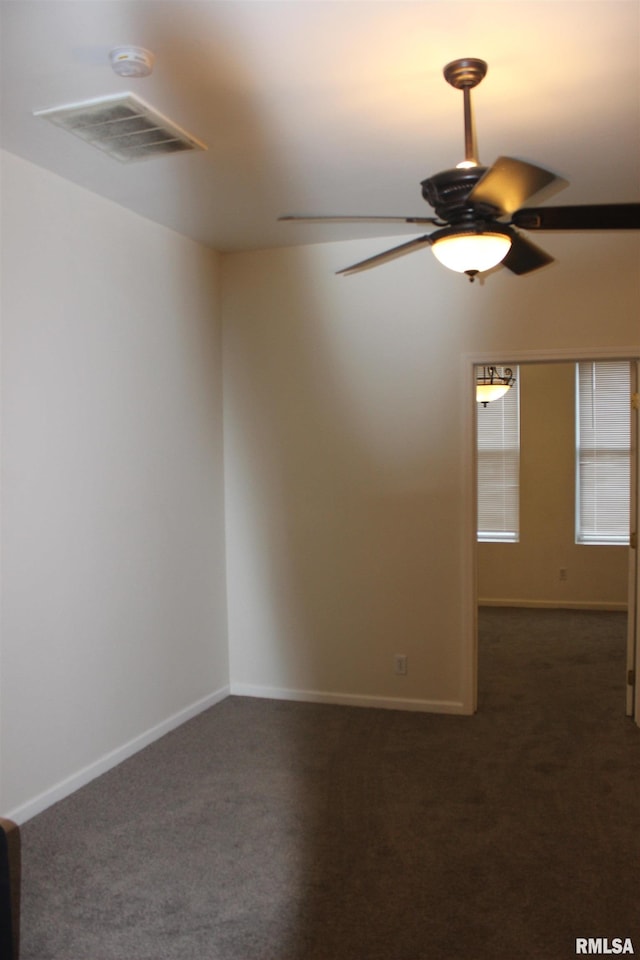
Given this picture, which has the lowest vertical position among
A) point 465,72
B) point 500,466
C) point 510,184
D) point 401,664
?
point 401,664

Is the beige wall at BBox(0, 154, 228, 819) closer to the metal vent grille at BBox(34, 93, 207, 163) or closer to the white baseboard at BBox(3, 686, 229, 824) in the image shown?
the white baseboard at BBox(3, 686, 229, 824)

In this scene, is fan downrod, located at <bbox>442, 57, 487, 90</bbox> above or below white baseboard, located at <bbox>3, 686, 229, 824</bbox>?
above

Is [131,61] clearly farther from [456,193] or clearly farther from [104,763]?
[104,763]

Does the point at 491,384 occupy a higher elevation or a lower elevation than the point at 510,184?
lower

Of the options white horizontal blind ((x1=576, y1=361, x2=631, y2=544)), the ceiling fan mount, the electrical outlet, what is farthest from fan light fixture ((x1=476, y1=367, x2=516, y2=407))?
the ceiling fan mount

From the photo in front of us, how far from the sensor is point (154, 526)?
14.1 feet

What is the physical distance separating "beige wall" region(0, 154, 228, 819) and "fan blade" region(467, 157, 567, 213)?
1958 millimetres

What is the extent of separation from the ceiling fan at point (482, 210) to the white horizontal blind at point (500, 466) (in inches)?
191

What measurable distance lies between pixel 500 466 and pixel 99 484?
178 inches

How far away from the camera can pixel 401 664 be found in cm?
471

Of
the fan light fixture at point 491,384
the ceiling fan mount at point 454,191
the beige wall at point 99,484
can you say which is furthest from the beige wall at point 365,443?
the fan light fixture at point 491,384

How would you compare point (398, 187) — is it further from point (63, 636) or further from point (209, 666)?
point (209, 666)

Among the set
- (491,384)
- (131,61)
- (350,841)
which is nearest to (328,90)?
(131,61)

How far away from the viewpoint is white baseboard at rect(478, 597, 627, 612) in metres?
7.25
